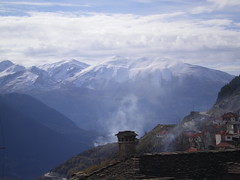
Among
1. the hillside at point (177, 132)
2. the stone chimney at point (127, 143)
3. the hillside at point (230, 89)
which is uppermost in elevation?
the hillside at point (230, 89)

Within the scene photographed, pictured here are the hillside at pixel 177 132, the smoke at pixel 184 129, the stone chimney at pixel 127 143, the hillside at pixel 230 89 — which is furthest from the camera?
the hillside at pixel 230 89

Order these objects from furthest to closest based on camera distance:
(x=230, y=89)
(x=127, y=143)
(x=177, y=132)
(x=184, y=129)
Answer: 1. (x=230, y=89)
2. (x=184, y=129)
3. (x=177, y=132)
4. (x=127, y=143)

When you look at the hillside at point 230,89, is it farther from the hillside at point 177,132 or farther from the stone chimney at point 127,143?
the stone chimney at point 127,143

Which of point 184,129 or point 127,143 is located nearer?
point 127,143

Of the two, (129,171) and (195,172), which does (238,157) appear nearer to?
(195,172)

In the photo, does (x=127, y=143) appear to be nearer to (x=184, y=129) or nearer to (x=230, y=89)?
(x=184, y=129)

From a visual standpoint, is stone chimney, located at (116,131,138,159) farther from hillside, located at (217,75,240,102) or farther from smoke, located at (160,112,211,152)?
hillside, located at (217,75,240,102)

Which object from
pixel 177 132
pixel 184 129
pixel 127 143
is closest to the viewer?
pixel 127 143

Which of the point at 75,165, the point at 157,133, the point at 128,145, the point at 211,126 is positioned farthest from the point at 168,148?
the point at 128,145

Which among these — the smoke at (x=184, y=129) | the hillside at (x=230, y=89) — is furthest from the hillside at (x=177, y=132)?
the hillside at (x=230, y=89)

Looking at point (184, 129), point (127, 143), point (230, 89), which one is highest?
point (230, 89)

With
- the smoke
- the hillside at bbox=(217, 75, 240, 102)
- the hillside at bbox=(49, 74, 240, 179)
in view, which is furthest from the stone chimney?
the hillside at bbox=(217, 75, 240, 102)

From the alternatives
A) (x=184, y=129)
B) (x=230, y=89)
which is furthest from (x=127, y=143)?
(x=230, y=89)

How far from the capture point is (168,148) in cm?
10938
